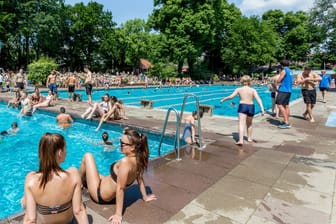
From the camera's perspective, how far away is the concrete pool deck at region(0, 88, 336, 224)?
2.88 m

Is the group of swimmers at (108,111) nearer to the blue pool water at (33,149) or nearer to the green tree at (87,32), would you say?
the blue pool water at (33,149)

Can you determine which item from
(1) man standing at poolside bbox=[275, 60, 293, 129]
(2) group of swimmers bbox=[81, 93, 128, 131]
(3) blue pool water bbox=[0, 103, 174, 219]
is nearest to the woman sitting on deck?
(2) group of swimmers bbox=[81, 93, 128, 131]

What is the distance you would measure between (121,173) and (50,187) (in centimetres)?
74

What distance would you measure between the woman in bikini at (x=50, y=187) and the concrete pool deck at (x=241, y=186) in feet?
2.21

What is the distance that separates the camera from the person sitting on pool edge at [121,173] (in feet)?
8.64

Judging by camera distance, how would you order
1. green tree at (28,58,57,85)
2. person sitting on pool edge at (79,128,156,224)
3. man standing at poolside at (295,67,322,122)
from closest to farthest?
person sitting on pool edge at (79,128,156,224)
man standing at poolside at (295,67,322,122)
green tree at (28,58,57,85)

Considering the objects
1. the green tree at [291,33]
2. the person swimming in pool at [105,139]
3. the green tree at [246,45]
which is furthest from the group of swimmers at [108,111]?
the green tree at [291,33]

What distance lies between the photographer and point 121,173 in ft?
8.55

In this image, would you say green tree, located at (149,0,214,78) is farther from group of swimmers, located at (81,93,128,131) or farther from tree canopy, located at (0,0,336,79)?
group of swimmers, located at (81,93,128,131)

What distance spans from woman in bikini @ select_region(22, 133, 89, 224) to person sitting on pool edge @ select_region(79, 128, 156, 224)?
0.53m

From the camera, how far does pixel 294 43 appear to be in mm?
51125

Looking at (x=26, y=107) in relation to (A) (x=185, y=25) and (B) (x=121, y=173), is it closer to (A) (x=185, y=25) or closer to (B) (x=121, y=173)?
(B) (x=121, y=173)

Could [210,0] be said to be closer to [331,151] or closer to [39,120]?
[39,120]

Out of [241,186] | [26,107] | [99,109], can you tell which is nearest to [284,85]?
[241,186]
